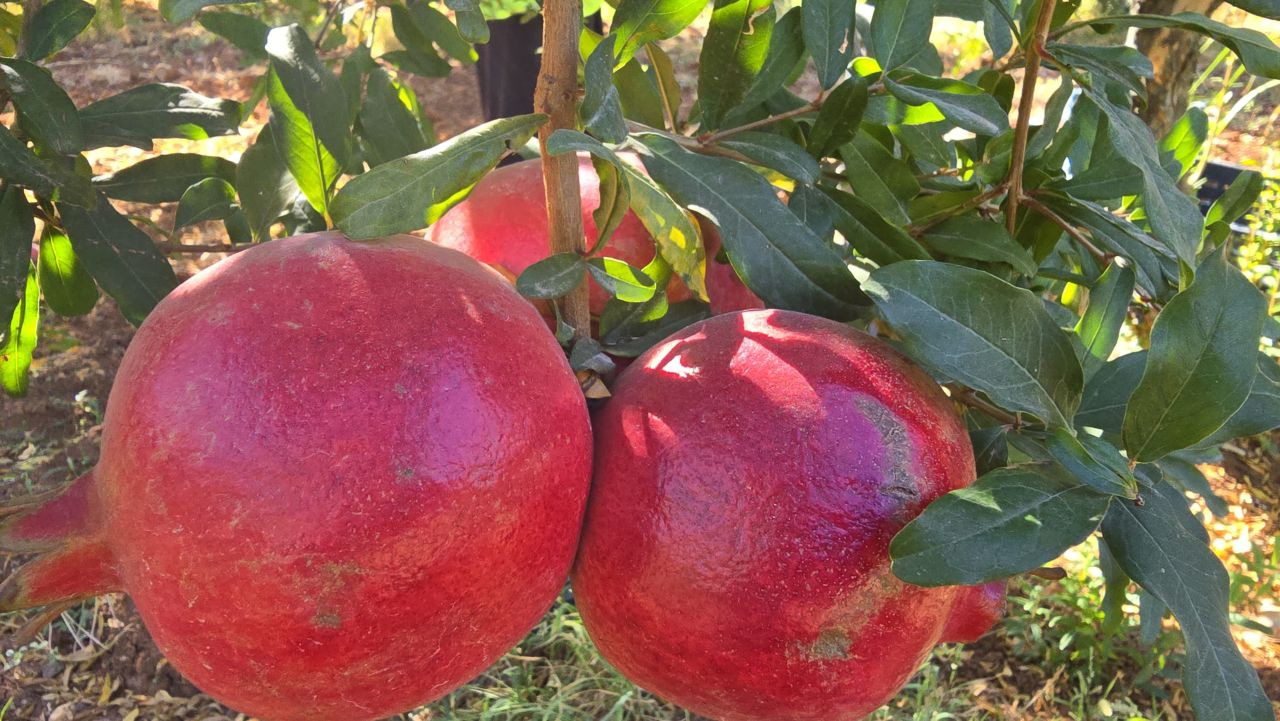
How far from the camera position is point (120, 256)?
1105mm

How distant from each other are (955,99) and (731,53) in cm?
20

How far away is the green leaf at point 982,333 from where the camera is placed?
0.80 metres

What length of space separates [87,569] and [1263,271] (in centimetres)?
349

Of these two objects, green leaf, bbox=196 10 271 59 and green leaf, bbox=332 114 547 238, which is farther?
green leaf, bbox=196 10 271 59

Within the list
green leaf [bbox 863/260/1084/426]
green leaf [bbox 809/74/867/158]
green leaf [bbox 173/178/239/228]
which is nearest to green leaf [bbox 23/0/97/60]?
green leaf [bbox 173/178/239/228]

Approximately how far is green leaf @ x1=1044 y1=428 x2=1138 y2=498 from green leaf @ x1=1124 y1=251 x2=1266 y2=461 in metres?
0.06

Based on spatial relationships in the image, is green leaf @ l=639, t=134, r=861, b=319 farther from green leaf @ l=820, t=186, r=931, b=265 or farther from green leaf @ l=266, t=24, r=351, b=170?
green leaf @ l=266, t=24, r=351, b=170

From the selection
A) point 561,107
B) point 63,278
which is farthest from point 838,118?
point 63,278

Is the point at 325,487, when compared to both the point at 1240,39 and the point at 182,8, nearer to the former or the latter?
the point at 182,8

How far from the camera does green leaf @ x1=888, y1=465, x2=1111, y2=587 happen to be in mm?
730

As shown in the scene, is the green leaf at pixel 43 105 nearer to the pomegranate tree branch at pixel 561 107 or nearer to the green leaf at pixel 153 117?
the green leaf at pixel 153 117

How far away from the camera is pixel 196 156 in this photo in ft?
4.34

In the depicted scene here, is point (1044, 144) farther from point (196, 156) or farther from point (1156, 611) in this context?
point (196, 156)

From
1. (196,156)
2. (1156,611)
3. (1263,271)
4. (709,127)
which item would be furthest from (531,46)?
(1263,271)
